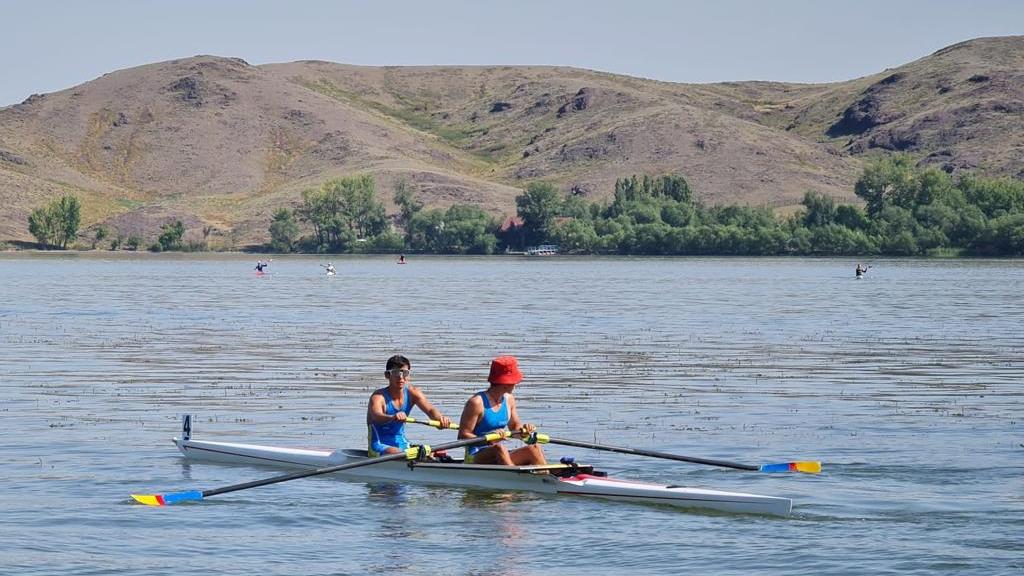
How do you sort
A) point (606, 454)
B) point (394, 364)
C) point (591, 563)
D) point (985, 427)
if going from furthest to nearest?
point (985, 427) < point (606, 454) < point (394, 364) < point (591, 563)

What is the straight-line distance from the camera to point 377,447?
77.5 ft

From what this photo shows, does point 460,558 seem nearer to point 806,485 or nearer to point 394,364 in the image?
point 394,364

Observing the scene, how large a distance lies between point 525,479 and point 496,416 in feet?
3.45

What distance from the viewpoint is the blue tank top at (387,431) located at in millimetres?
23516

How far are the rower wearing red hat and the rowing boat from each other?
358 mm

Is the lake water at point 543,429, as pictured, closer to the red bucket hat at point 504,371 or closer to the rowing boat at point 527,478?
the rowing boat at point 527,478

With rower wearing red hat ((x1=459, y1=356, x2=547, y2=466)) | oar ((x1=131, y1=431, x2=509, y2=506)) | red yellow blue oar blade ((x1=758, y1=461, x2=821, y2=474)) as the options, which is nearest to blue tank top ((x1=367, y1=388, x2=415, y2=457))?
oar ((x1=131, y1=431, x2=509, y2=506))

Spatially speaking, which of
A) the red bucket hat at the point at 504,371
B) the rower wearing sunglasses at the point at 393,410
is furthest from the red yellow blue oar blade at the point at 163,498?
the red bucket hat at the point at 504,371

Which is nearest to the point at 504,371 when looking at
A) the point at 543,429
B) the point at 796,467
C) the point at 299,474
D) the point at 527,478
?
the point at 527,478

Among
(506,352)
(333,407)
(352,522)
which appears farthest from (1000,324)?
(352,522)

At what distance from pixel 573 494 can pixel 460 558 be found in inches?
137

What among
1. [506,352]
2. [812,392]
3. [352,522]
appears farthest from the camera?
[506,352]

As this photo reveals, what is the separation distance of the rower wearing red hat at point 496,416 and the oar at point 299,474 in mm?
476

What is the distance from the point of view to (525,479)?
74.6 ft
